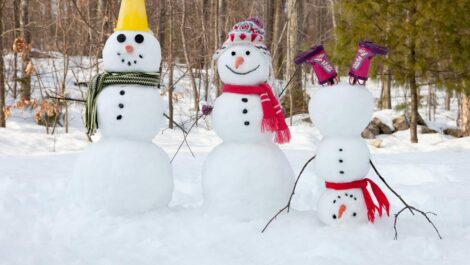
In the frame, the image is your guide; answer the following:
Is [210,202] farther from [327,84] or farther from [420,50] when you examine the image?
[420,50]

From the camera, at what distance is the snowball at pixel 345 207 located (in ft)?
8.69

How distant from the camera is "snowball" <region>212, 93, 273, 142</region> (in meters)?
2.84

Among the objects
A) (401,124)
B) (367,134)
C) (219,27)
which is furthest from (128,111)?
(401,124)

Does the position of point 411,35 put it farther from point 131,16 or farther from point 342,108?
point 131,16

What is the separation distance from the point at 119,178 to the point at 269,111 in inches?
42.8

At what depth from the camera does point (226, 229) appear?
2686 mm

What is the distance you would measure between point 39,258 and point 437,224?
8.32 feet

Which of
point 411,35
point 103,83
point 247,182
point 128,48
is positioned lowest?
point 247,182

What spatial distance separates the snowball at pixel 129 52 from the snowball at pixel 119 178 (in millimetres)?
505

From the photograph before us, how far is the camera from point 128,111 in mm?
2914

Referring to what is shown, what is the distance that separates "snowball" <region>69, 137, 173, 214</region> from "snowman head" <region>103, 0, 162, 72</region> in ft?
1.70

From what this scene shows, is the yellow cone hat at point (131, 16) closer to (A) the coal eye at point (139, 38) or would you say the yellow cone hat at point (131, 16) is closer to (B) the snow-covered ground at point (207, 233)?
(A) the coal eye at point (139, 38)

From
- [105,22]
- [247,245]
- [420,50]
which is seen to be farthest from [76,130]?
[247,245]

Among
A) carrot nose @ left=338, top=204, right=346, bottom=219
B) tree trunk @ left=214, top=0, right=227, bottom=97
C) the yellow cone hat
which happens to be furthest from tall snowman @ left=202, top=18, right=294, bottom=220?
tree trunk @ left=214, top=0, right=227, bottom=97
